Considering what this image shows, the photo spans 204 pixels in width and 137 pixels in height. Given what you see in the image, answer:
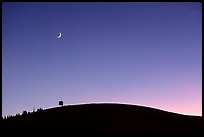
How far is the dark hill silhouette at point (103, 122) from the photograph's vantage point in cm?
2250

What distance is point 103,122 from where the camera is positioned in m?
25.7

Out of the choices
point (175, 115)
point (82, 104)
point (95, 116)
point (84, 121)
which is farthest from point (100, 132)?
point (175, 115)

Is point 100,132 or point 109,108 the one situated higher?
point 109,108

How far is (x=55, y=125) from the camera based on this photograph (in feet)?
80.3

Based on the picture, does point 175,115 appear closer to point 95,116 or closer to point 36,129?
point 95,116

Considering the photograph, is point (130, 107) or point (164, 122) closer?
point (164, 122)

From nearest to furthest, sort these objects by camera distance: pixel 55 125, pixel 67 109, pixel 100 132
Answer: pixel 100 132 → pixel 55 125 → pixel 67 109

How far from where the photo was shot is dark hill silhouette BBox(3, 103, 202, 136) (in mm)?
22500

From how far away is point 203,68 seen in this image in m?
8.32

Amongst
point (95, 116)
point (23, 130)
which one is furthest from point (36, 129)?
point (95, 116)

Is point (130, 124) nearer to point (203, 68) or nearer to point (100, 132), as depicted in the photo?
point (100, 132)

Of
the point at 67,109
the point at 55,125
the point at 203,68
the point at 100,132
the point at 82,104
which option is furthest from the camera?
the point at 82,104

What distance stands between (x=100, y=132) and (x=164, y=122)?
8.56 metres

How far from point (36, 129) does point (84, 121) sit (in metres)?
4.62
